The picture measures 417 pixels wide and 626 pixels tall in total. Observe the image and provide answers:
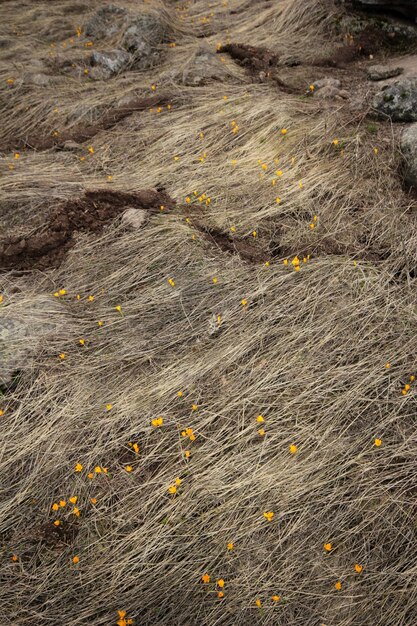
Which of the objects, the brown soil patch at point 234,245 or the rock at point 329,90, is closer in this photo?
the brown soil patch at point 234,245

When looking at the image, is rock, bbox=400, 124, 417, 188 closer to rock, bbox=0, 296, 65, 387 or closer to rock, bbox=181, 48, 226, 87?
rock, bbox=181, 48, 226, 87

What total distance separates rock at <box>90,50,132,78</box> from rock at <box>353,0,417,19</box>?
8.04 ft

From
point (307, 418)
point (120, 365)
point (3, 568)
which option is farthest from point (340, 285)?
point (3, 568)

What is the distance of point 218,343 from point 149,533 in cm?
106

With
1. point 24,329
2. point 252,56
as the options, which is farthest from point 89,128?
point 24,329

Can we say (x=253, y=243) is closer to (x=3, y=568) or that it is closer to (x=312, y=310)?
(x=312, y=310)

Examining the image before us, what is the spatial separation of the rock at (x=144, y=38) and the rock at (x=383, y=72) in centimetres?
228

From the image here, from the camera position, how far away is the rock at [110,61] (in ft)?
18.4

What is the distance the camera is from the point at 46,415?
272 centimetres

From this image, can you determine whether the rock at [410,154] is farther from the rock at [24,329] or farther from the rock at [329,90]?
the rock at [24,329]

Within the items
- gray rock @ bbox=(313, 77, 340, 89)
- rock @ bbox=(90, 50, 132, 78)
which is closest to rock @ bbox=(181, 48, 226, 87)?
rock @ bbox=(90, 50, 132, 78)

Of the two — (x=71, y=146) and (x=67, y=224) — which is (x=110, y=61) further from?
(x=67, y=224)

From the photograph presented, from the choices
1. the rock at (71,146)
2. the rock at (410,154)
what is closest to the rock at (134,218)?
the rock at (71,146)

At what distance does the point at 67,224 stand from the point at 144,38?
326cm
